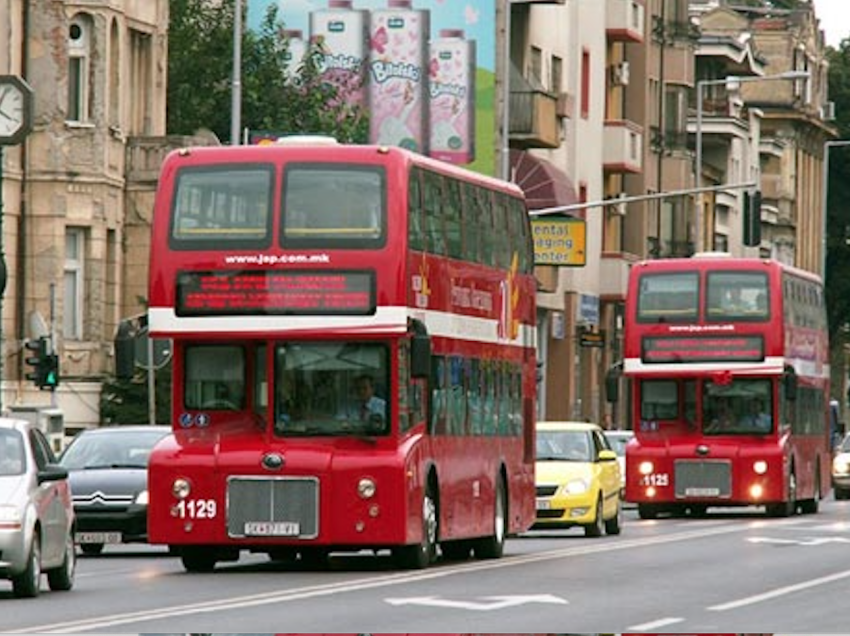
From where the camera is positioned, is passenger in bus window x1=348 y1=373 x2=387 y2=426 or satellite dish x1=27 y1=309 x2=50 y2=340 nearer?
passenger in bus window x1=348 y1=373 x2=387 y2=426

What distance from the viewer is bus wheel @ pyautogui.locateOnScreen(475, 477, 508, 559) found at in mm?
35344

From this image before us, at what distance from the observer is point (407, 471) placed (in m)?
31.0

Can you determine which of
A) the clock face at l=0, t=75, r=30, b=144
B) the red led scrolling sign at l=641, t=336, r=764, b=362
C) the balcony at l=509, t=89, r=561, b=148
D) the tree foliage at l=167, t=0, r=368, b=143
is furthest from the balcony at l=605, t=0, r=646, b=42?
the clock face at l=0, t=75, r=30, b=144

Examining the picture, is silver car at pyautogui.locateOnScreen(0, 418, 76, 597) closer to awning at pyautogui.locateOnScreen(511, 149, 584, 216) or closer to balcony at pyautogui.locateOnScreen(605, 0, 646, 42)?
awning at pyautogui.locateOnScreen(511, 149, 584, 216)

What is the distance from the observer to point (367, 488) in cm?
3078

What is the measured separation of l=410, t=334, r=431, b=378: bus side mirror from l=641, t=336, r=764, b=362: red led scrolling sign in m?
21.6

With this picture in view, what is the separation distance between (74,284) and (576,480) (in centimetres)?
1740

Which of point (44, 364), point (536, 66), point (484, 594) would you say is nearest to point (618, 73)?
point (536, 66)

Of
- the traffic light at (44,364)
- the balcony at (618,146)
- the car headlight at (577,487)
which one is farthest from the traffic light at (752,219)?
the traffic light at (44,364)

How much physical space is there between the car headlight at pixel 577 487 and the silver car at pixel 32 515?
15.9 meters

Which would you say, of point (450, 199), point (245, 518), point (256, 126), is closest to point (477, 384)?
point (450, 199)

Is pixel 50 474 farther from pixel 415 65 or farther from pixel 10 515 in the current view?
pixel 415 65

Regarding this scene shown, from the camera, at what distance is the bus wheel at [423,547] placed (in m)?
31.7

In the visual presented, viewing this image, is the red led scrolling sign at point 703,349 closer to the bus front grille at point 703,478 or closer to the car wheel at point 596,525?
the bus front grille at point 703,478
